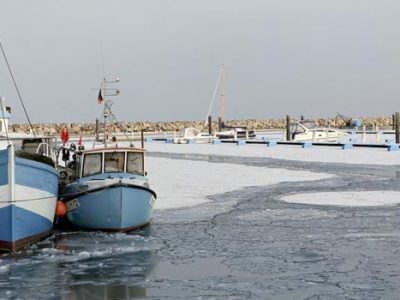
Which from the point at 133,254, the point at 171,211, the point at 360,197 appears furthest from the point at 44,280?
the point at 360,197

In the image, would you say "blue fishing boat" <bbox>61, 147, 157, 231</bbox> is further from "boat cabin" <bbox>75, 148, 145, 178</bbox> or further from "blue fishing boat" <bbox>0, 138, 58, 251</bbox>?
"blue fishing boat" <bbox>0, 138, 58, 251</bbox>

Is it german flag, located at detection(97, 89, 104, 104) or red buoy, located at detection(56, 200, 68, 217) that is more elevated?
german flag, located at detection(97, 89, 104, 104)

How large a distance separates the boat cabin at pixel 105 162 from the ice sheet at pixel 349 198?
607cm

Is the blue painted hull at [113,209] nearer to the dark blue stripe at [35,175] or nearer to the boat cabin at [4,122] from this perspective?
the dark blue stripe at [35,175]

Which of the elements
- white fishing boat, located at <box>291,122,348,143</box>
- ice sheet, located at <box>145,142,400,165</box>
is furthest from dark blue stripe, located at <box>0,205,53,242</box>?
white fishing boat, located at <box>291,122,348,143</box>

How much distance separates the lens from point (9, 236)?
13.7 m

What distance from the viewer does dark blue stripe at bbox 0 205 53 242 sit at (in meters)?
13.8

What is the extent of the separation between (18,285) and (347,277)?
515 cm

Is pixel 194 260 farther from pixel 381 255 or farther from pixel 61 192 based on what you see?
pixel 61 192

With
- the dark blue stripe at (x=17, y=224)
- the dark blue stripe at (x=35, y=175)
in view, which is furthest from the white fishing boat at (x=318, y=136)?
the dark blue stripe at (x=17, y=224)

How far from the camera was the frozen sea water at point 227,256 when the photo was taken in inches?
408

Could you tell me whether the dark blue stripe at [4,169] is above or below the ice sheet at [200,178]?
above

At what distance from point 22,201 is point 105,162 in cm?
331

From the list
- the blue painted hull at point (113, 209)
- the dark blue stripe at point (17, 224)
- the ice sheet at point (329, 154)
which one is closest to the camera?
the dark blue stripe at point (17, 224)
